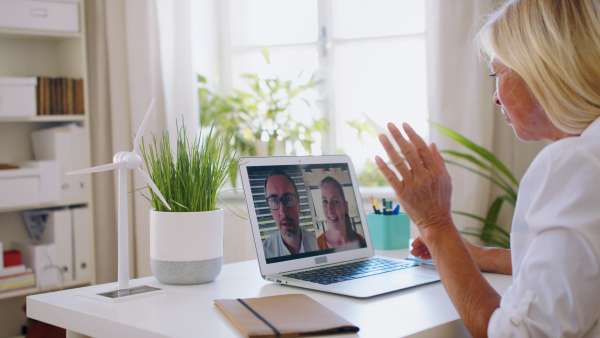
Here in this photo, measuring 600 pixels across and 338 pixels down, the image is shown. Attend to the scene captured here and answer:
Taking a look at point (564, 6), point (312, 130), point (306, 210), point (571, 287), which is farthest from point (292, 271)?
point (312, 130)

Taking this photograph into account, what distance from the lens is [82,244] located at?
10.5 feet

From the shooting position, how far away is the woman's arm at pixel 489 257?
1.41m

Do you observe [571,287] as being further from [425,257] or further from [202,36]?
[202,36]

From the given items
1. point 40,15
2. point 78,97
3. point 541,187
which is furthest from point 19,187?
point 541,187

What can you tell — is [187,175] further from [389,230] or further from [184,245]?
[389,230]

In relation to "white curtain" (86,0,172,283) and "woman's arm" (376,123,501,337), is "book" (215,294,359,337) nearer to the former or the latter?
"woman's arm" (376,123,501,337)

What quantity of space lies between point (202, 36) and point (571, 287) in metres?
2.97

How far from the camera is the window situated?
3.18 meters

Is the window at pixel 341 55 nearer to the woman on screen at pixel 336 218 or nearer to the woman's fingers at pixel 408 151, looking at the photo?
the woman on screen at pixel 336 218

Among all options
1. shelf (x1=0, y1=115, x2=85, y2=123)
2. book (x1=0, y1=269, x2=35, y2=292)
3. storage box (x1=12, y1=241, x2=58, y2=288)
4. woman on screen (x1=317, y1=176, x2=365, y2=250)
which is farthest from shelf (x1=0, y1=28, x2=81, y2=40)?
woman on screen (x1=317, y1=176, x2=365, y2=250)

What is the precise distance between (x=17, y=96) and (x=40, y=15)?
0.43 metres

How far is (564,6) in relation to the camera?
981mm

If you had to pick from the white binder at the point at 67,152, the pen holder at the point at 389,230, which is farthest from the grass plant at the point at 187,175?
the white binder at the point at 67,152

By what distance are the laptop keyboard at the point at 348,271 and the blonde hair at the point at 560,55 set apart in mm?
560
